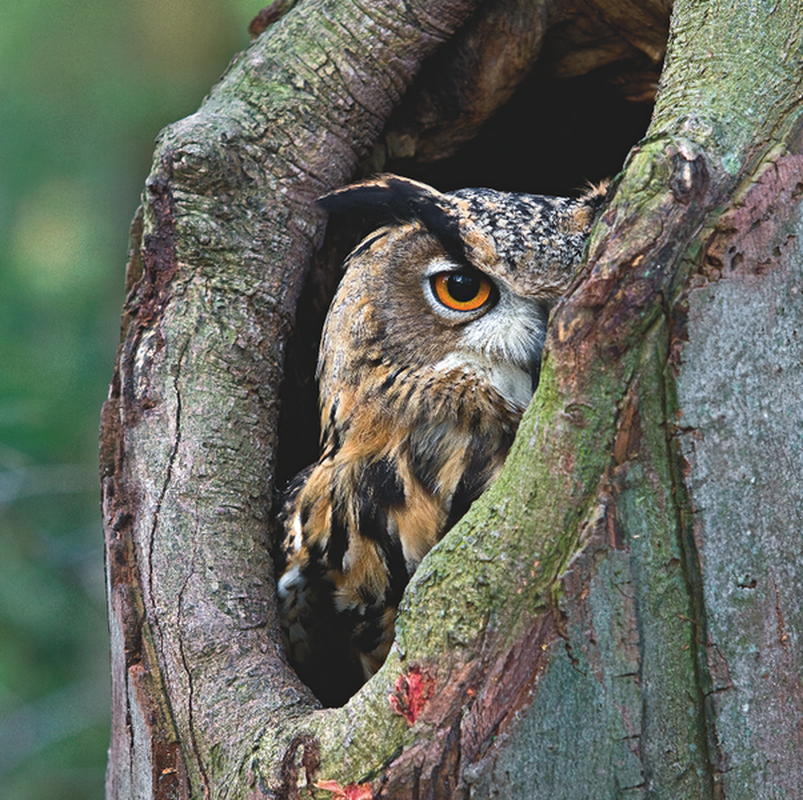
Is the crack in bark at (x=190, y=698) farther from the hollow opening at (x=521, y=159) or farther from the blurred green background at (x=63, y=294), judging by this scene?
the blurred green background at (x=63, y=294)

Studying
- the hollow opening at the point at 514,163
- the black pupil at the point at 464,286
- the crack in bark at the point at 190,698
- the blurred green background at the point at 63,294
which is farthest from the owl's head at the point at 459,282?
the blurred green background at the point at 63,294

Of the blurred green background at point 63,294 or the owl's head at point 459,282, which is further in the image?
the blurred green background at point 63,294

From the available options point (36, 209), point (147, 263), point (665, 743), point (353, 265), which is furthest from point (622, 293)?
point (36, 209)

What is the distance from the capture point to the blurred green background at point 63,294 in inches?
127

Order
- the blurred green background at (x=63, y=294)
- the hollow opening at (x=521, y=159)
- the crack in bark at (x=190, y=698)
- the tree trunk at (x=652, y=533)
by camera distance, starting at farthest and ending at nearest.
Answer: the blurred green background at (x=63, y=294) < the hollow opening at (x=521, y=159) < the crack in bark at (x=190, y=698) < the tree trunk at (x=652, y=533)

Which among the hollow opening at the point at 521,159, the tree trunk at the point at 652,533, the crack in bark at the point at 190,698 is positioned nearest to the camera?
the tree trunk at the point at 652,533

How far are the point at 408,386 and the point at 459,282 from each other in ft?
0.68

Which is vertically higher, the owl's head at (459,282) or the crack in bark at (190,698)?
the owl's head at (459,282)

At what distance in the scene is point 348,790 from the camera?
101 cm

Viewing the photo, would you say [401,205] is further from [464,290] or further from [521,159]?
[521,159]

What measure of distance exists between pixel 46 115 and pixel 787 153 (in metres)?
3.19

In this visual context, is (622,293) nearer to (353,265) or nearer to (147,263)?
(353,265)

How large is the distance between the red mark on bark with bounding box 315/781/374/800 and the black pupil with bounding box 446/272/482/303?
2.60 feet

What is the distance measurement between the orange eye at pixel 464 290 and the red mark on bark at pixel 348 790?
776 mm
